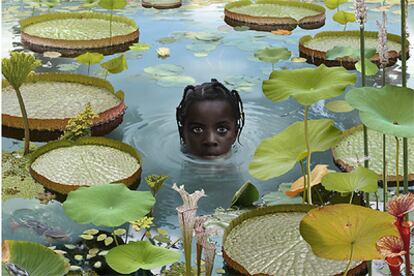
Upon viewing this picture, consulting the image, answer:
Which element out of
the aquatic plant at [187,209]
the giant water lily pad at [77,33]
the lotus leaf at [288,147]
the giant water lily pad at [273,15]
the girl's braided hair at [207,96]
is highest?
the aquatic plant at [187,209]

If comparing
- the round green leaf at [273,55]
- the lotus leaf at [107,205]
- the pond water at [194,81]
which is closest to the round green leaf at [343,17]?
the pond water at [194,81]

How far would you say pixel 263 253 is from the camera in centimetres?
212

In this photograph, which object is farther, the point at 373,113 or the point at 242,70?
the point at 242,70

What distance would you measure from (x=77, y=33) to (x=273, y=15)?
115 centimetres

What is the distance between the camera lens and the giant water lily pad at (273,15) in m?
4.67

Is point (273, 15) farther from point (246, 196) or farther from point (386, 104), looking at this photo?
point (386, 104)

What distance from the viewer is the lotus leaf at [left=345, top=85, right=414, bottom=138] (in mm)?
1899

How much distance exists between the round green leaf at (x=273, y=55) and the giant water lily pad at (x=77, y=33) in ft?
2.86

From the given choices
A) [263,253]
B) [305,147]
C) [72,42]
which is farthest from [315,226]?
[72,42]

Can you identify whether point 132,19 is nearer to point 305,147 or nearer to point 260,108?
point 260,108

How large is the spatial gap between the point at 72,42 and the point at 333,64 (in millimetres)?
1317

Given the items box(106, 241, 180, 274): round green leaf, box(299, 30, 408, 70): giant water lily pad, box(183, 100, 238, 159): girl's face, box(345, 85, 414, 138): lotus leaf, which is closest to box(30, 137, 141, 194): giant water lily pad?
box(183, 100, 238, 159): girl's face

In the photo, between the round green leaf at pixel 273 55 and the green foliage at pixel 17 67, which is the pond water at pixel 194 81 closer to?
the round green leaf at pixel 273 55

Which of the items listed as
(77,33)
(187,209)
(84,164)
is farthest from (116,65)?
(187,209)
